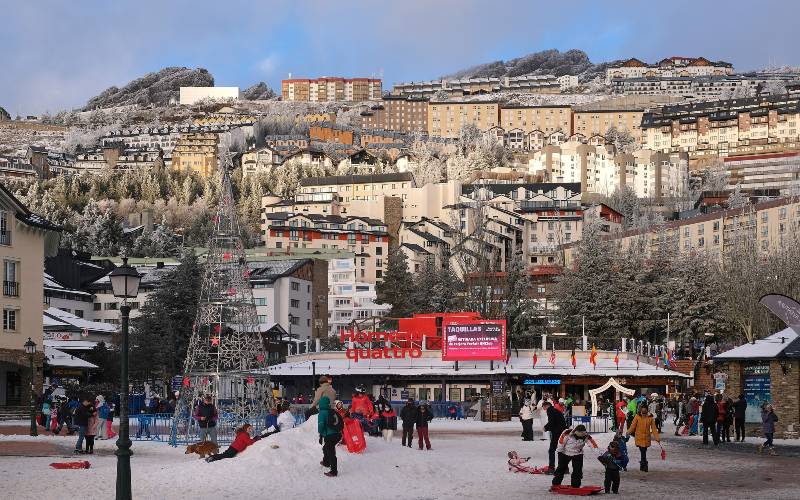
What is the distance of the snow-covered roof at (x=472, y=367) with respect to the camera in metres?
69.1

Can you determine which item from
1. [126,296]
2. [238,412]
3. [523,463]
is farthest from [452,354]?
[126,296]

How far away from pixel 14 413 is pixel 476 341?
1112 inches

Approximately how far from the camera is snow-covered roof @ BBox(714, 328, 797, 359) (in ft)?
118

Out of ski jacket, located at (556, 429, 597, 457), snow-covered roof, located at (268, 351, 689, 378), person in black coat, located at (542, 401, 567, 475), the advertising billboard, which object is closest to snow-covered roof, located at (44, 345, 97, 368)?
snow-covered roof, located at (268, 351, 689, 378)

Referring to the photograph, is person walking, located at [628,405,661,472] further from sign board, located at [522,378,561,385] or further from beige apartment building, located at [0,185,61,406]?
sign board, located at [522,378,561,385]

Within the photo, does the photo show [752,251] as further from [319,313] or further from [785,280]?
[319,313]

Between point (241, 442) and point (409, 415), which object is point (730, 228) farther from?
point (241, 442)

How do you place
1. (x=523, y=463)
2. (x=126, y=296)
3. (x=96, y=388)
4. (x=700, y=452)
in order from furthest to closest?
(x=96, y=388)
(x=700, y=452)
(x=523, y=463)
(x=126, y=296)

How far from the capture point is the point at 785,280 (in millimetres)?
80250

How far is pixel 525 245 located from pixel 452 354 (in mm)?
100127

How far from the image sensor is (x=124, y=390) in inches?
774

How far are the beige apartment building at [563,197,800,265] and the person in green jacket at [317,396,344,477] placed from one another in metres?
92.7

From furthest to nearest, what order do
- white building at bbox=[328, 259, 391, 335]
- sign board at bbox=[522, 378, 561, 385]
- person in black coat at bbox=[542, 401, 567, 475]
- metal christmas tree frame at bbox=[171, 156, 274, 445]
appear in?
1. white building at bbox=[328, 259, 391, 335]
2. sign board at bbox=[522, 378, 561, 385]
3. metal christmas tree frame at bbox=[171, 156, 274, 445]
4. person in black coat at bbox=[542, 401, 567, 475]

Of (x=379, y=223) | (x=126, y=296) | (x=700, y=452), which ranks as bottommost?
(x=700, y=452)
